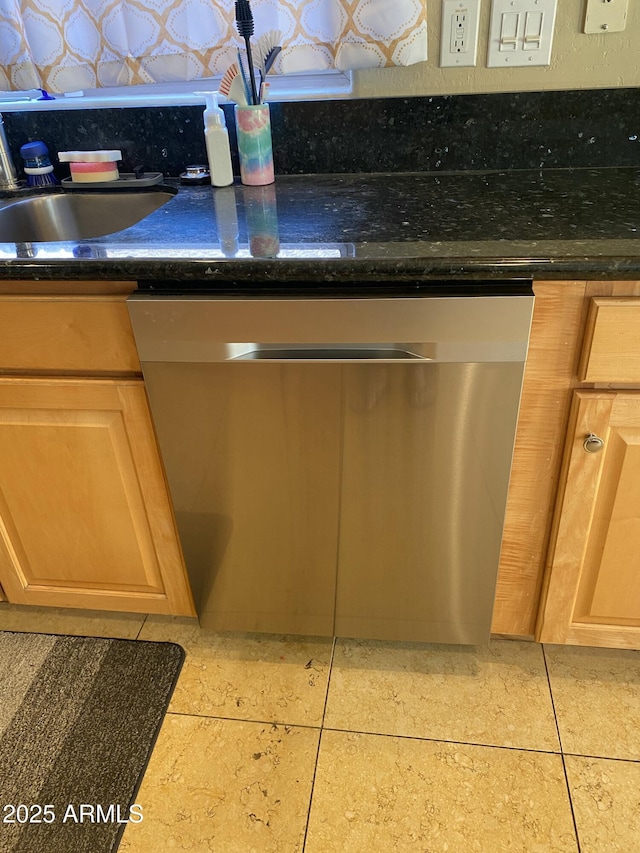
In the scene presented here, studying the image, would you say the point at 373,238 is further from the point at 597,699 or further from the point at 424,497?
the point at 597,699

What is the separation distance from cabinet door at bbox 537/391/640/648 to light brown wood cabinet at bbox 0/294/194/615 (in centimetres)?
74

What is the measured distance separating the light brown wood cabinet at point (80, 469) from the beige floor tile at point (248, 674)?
0.13 m

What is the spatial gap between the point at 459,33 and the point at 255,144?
48 cm

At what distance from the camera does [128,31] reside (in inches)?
52.2

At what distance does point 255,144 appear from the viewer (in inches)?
53.2

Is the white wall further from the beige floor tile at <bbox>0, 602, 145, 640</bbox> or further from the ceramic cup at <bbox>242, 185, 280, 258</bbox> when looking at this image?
the beige floor tile at <bbox>0, 602, 145, 640</bbox>

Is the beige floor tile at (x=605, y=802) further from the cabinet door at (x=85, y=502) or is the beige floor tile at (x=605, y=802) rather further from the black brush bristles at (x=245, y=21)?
the black brush bristles at (x=245, y=21)

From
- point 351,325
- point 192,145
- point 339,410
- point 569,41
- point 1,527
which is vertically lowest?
point 1,527

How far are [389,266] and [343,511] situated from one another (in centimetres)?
46

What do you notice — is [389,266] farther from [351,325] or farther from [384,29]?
[384,29]

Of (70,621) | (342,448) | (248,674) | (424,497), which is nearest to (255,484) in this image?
(342,448)

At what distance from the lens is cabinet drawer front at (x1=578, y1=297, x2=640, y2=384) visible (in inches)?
37.1

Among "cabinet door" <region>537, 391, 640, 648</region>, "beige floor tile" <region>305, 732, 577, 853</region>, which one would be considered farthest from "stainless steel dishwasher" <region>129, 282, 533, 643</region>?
"beige floor tile" <region>305, 732, 577, 853</region>

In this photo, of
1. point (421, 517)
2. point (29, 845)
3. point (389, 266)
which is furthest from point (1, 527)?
point (389, 266)
